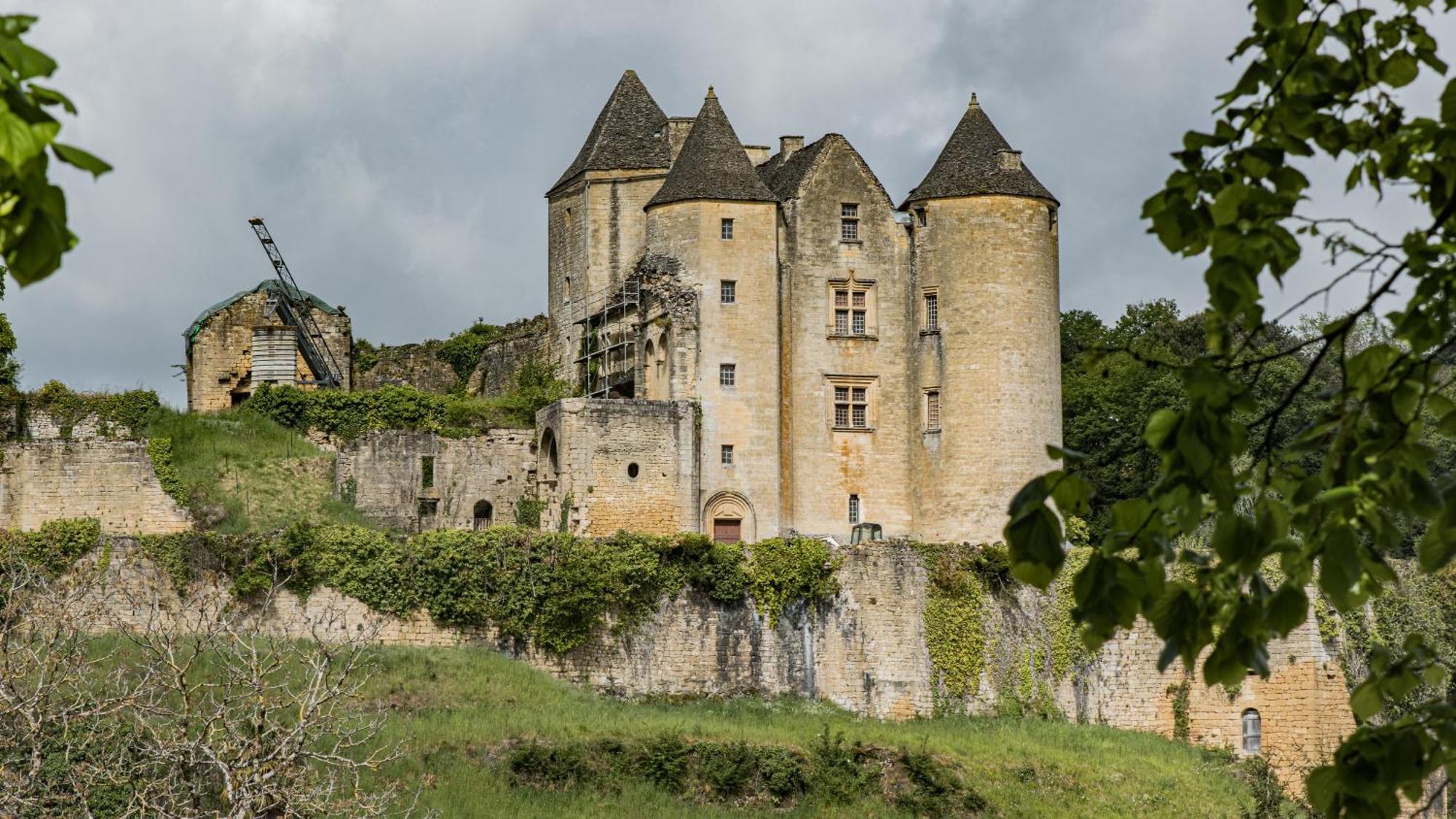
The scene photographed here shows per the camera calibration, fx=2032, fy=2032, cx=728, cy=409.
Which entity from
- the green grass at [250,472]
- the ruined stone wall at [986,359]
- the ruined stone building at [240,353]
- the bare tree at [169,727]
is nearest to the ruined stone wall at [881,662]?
the bare tree at [169,727]

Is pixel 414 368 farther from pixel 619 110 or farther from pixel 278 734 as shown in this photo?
pixel 278 734

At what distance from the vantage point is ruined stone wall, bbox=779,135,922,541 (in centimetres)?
4244

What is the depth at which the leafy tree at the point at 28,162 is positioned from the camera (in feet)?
15.9

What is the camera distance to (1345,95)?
6.67m

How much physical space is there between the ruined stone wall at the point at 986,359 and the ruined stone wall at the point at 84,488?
597 inches

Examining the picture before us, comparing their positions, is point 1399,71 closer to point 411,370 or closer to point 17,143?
point 17,143

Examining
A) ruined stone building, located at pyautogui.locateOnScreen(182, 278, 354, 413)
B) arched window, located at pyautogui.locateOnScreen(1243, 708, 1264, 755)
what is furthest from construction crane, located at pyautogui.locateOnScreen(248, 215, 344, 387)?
arched window, located at pyautogui.locateOnScreen(1243, 708, 1264, 755)

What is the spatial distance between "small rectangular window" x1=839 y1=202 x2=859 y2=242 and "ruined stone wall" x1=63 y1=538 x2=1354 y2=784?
9.23 metres

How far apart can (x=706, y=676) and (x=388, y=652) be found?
568 cm

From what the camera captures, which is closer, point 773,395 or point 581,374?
point 773,395

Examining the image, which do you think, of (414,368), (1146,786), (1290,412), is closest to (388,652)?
(1146,786)

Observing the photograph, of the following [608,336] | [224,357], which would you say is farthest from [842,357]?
[224,357]

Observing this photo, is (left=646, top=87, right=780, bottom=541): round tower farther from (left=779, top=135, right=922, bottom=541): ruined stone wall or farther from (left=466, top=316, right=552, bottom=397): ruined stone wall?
(left=466, top=316, right=552, bottom=397): ruined stone wall

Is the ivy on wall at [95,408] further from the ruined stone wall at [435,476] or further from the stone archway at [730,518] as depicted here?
the stone archway at [730,518]
